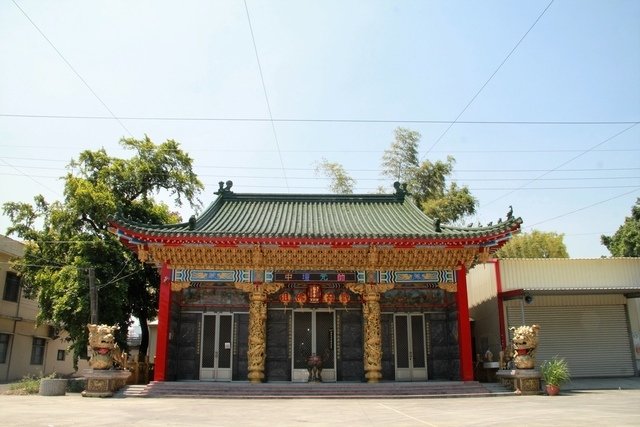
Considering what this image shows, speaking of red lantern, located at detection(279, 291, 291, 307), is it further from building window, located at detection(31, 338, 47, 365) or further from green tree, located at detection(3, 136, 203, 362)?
building window, located at detection(31, 338, 47, 365)

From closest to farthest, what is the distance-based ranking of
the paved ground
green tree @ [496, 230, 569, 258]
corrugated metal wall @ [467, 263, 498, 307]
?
the paved ground, corrugated metal wall @ [467, 263, 498, 307], green tree @ [496, 230, 569, 258]

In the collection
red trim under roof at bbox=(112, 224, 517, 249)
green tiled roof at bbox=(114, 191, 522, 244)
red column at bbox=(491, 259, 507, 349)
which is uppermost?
green tiled roof at bbox=(114, 191, 522, 244)

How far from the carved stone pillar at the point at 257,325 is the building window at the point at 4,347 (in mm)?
17575

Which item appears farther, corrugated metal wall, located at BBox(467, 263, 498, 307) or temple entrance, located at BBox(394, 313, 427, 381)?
corrugated metal wall, located at BBox(467, 263, 498, 307)

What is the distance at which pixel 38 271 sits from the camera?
2200 cm

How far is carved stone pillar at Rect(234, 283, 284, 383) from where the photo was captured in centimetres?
1711

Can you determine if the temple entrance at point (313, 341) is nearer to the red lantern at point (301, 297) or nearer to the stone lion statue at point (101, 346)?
the red lantern at point (301, 297)

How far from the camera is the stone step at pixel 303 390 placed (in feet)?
51.8

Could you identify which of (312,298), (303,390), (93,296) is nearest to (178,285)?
(93,296)

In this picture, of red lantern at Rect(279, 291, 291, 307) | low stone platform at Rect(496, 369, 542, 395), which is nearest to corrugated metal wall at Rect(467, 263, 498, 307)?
low stone platform at Rect(496, 369, 542, 395)

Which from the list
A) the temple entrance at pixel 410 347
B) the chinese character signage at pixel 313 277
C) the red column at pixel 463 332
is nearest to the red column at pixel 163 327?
the chinese character signage at pixel 313 277

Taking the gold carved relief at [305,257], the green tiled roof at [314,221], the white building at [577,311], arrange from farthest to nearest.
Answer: the white building at [577,311] → the gold carved relief at [305,257] → the green tiled roof at [314,221]

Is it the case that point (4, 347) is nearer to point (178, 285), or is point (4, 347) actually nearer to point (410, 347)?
point (178, 285)

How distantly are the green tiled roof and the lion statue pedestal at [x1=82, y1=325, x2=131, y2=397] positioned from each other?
3339 millimetres
